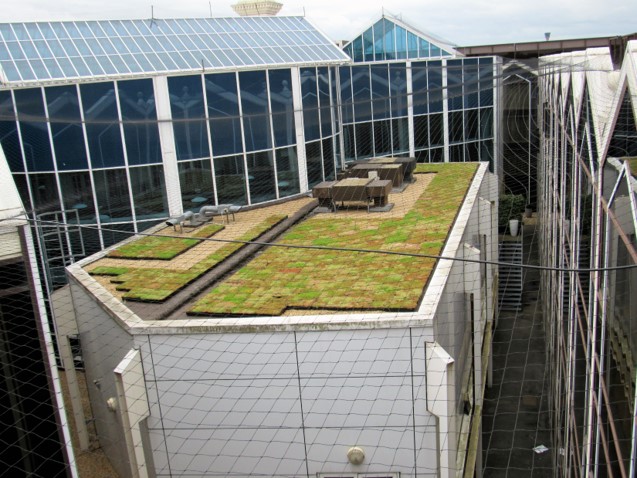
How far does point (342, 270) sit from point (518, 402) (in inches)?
111

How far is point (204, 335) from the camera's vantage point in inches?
120

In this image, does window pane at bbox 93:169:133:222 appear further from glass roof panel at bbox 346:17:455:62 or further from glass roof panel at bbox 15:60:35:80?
glass roof panel at bbox 346:17:455:62

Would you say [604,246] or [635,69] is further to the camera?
[604,246]

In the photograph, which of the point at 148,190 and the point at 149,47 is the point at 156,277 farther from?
the point at 149,47

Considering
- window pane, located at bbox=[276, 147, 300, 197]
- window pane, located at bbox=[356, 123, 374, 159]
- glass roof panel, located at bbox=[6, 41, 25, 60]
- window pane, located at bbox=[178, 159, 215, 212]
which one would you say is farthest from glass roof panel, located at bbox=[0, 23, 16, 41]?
window pane, located at bbox=[356, 123, 374, 159]

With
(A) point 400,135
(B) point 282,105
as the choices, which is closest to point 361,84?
(A) point 400,135

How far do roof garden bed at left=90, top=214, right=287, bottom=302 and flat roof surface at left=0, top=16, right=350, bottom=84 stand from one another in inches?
79.9

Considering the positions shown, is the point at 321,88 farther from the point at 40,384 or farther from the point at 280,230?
the point at 40,384

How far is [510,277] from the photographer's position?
7859 millimetres

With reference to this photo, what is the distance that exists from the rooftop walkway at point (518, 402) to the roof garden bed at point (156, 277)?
2017 mm

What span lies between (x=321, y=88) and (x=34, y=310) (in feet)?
16.6

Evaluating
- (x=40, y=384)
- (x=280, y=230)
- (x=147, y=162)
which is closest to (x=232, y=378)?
(x=40, y=384)

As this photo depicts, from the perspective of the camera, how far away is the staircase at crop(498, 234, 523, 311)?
774cm

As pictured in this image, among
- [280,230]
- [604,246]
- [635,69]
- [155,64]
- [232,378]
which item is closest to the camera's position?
[635,69]
